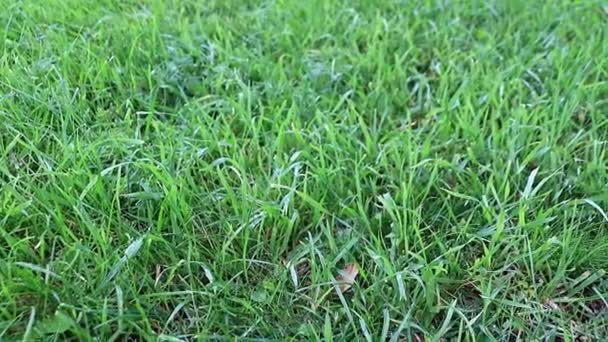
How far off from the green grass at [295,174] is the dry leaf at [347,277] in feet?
0.06

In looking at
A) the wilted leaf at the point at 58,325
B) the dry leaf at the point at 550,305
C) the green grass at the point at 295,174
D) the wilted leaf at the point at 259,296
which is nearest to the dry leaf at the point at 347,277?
the green grass at the point at 295,174

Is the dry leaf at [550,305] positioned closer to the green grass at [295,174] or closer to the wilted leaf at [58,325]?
the green grass at [295,174]

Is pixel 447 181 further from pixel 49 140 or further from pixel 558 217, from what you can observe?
pixel 49 140

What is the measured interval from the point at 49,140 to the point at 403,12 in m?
1.43

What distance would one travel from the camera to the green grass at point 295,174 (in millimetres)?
1685

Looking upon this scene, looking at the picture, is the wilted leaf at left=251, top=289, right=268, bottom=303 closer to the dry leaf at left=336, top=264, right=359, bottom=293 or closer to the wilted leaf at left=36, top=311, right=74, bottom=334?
the dry leaf at left=336, top=264, right=359, bottom=293

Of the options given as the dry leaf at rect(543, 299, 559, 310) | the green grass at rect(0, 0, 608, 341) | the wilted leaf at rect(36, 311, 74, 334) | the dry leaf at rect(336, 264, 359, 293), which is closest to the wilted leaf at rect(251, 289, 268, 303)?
the green grass at rect(0, 0, 608, 341)

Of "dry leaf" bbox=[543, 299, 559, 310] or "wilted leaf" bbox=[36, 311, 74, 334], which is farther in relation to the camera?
"dry leaf" bbox=[543, 299, 559, 310]

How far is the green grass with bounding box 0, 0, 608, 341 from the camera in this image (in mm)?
1685

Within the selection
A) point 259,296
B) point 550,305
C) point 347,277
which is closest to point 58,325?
point 259,296

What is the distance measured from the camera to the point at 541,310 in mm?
1740

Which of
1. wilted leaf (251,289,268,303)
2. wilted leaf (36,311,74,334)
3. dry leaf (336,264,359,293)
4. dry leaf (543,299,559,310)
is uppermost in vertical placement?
wilted leaf (36,311,74,334)

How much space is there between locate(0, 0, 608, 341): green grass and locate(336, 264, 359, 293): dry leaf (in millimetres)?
18

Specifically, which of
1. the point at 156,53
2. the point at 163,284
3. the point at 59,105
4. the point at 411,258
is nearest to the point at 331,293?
the point at 411,258
